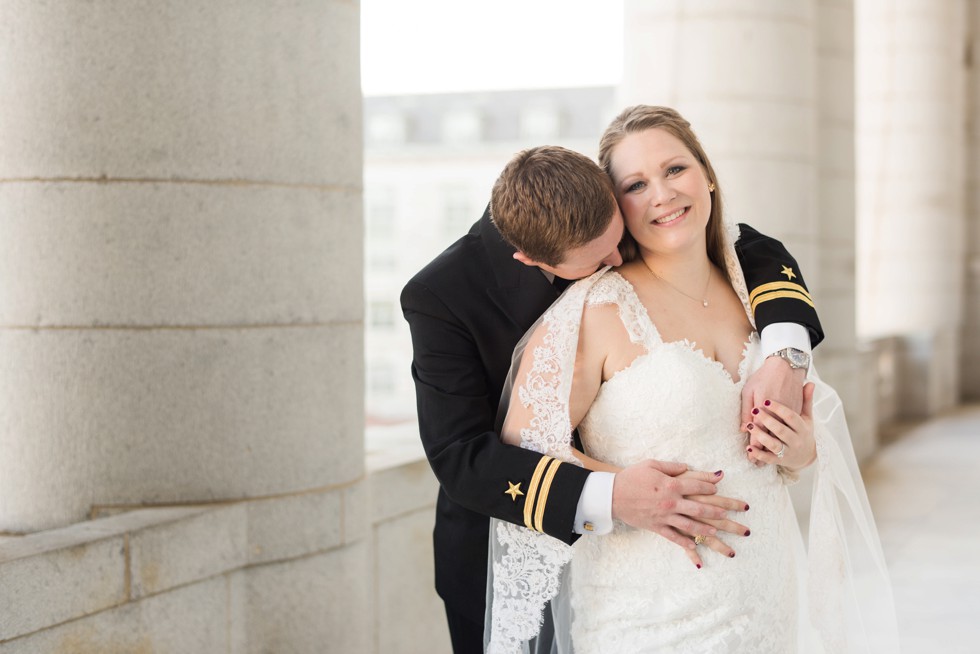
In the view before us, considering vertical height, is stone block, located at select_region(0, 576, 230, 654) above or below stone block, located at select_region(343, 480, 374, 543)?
below

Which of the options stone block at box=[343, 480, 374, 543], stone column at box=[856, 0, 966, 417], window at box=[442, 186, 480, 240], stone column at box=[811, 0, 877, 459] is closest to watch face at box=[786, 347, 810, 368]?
stone block at box=[343, 480, 374, 543]

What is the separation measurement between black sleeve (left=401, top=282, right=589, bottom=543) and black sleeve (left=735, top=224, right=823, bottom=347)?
570 millimetres

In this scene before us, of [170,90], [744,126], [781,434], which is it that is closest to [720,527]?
[781,434]

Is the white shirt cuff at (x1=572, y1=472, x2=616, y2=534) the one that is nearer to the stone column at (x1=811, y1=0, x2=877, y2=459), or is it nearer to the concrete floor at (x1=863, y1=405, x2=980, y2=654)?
the concrete floor at (x1=863, y1=405, x2=980, y2=654)

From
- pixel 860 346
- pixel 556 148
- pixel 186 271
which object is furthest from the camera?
pixel 860 346

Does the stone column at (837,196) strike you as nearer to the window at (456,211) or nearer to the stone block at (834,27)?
the stone block at (834,27)

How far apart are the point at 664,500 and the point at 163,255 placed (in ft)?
5.39

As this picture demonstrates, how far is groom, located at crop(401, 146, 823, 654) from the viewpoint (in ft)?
6.70

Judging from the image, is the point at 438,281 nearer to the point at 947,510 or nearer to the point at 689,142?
the point at 689,142

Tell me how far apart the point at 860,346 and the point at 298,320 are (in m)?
7.71

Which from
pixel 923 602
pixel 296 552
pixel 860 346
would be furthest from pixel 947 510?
pixel 296 552

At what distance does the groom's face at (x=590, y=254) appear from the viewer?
6.91 feet

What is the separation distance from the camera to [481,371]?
7.71 ft

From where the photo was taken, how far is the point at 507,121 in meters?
37.2
